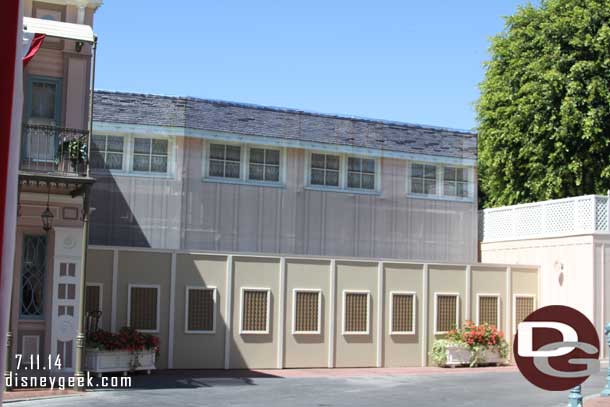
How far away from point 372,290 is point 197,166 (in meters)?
5.76

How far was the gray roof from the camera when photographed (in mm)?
23266

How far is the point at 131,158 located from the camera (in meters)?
23.0

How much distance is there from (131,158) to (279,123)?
443cm

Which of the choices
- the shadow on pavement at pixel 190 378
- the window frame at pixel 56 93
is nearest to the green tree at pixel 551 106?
the shadow on pavement at pixel 190 378

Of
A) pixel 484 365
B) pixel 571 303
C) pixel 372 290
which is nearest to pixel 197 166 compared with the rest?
pixel 372 290

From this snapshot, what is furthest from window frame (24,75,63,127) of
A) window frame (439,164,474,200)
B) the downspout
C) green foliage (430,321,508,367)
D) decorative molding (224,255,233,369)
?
window frame (439,164,474,200)

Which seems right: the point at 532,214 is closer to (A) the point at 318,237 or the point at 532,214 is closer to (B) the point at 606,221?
(B) the point at 606,221

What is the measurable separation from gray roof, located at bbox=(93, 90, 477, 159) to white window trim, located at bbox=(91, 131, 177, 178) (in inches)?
13.7

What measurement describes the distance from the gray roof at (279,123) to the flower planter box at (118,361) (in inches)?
271

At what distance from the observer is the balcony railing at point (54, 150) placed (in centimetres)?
1614

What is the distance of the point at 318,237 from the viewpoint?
985 inches

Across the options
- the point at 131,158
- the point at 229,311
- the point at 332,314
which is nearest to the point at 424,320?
the point at 332,314

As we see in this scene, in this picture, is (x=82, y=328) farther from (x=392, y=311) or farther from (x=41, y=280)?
(x=392, y=311)

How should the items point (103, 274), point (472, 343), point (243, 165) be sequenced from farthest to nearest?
point (243, 165) < point (472, 343) < point (103, 274)
